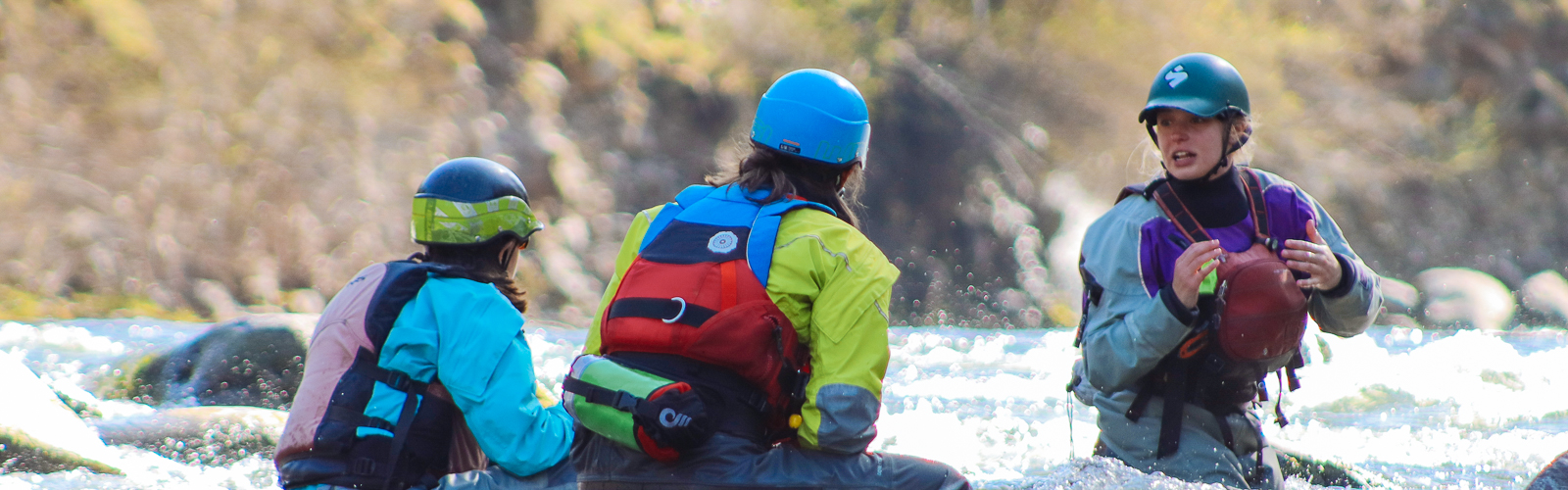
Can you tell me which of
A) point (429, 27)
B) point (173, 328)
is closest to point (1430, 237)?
point (429, 27)

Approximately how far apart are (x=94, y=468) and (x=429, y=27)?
24.8 meters

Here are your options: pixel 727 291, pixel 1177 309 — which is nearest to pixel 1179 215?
pixel 1177 309

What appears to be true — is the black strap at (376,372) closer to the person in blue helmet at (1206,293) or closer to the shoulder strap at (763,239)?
the shoulder strap at (763,239)

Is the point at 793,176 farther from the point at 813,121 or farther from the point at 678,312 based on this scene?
the point at 678,312

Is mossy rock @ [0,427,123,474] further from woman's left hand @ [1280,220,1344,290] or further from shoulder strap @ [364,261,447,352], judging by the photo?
woman's left hand @ [1280,220,1344,290]

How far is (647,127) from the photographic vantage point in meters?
28.7

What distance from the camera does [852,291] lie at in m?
2.78

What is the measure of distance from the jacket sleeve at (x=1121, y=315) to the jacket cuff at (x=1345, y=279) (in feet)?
1.57

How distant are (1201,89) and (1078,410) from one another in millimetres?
6642

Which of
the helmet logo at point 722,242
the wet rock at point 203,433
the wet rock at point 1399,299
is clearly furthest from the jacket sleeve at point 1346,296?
the wet rock at point 1399,299

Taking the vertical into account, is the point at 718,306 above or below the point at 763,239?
below

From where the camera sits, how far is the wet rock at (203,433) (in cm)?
601

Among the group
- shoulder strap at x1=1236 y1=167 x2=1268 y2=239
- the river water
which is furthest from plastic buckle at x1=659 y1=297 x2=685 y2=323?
shoulder strap at x1=1236 y1=167 x2=1268 y2=239

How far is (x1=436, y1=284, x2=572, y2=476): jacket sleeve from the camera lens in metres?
3.25
